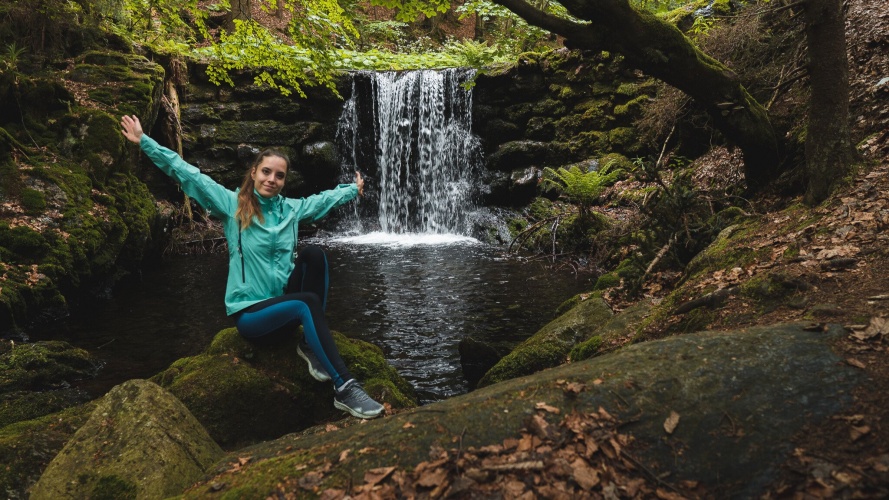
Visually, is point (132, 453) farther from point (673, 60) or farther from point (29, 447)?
point (673, 60)

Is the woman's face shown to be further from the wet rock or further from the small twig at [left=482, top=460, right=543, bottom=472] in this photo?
the wet rock

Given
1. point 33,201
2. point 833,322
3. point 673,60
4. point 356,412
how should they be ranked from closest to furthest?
point 833,322 < point 356,412 < point 673,60 < point 33,201

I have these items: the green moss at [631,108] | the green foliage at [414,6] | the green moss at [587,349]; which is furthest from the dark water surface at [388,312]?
the green moss at [631,108]

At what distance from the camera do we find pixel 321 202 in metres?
4.16

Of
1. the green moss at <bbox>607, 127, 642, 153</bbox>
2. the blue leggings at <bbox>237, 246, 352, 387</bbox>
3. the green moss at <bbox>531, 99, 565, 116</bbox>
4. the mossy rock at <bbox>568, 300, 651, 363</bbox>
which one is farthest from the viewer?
the green moss at <bbox>531, 99, 565, 116</bbox>

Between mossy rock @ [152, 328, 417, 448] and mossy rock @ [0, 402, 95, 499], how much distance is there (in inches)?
→ 27.0

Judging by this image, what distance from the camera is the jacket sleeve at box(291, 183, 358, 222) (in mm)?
4078

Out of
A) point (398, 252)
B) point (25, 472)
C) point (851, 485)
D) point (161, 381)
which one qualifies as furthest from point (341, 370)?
point (398, 252)

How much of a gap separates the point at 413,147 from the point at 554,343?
1247cm

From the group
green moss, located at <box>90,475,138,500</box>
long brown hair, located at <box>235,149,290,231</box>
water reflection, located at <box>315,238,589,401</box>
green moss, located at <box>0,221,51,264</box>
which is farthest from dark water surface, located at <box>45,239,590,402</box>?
green moss, located at <box>90,475,138,500</box>

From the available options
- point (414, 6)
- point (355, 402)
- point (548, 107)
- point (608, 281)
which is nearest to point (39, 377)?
point (355, 402)

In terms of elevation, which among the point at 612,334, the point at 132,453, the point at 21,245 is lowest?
the point at 612,334

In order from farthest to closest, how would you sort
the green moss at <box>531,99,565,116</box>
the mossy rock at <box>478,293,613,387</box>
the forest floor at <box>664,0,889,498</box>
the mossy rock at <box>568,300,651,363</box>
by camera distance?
the green moss at <box>531,99,565,116</box>, the mossy rock at <box>478,293,613,387</box>, the mossy rock at <box>568,300,651,363</box>, the forest floor at <box>664,0,889,498</box>

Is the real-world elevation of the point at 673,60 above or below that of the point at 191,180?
above
